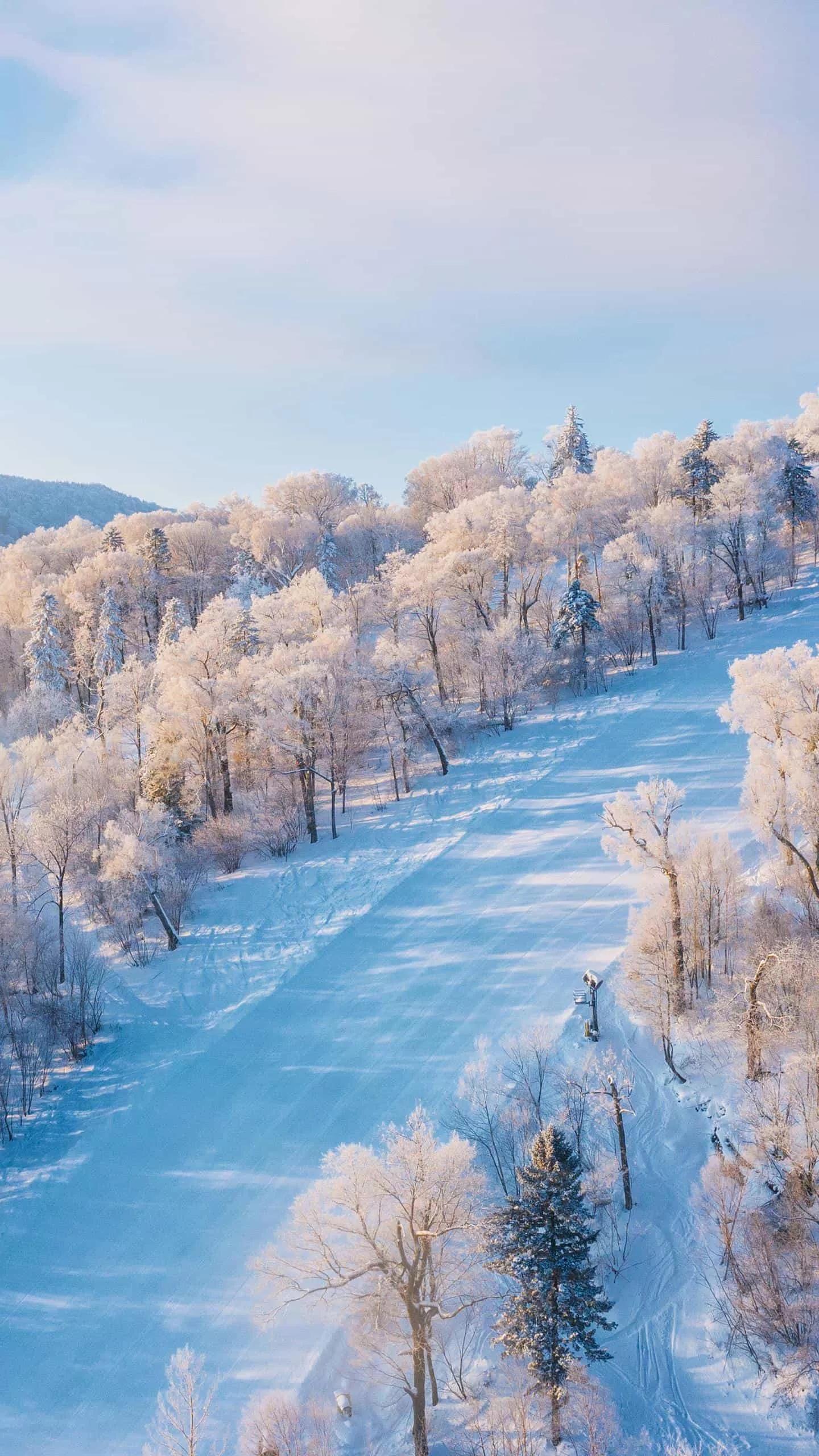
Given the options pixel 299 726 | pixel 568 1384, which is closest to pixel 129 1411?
pixel 568 1384

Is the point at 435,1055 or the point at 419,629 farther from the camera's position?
the point at 419,629

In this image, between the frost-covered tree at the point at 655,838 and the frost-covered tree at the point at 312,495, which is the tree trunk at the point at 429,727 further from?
the frost-covered tree at the point at 312,495

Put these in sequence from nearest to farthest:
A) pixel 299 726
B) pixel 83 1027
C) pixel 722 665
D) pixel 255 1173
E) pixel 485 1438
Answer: pixel 485 1438
pixel 255 1173
pixel 83 1027
pixel 299 726
pixel 722 665

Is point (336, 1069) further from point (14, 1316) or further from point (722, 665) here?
point (722, 665)

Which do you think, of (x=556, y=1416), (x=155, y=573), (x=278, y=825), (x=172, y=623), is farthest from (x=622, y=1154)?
(x=155, y=573)

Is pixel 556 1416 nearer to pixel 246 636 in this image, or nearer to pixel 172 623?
pixel 246 636

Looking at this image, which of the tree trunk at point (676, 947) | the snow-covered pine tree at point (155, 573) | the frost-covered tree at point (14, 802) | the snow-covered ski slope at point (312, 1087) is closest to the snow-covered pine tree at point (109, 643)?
the snow-covered pine tree at point (155, 573)

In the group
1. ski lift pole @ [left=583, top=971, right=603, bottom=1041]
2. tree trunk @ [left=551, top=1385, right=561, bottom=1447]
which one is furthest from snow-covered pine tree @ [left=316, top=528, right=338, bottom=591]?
tree trunk @ [left=551, top=1385, right=561, bottom=1447]
